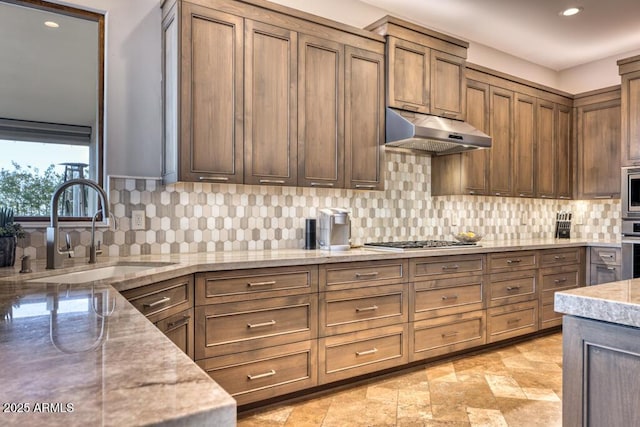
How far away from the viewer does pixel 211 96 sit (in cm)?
265

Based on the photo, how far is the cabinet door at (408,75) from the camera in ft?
10.9

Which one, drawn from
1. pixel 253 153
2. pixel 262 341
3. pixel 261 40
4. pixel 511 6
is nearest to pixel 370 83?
pixel 261 40

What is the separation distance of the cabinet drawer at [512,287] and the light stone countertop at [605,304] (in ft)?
8.06

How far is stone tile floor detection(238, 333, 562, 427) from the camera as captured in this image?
7.82 ft

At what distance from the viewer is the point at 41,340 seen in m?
0.82

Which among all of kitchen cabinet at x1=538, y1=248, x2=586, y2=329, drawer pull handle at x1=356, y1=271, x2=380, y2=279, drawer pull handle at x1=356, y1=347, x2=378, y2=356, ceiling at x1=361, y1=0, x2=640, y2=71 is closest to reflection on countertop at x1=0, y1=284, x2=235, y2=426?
drawer pull handle at x1=356, y1=271, x2=380, y2=279

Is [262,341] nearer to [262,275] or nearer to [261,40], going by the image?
[262,275]

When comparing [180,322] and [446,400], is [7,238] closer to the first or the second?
[180,322]

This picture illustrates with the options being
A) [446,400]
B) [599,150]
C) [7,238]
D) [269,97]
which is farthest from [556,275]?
[7,238]

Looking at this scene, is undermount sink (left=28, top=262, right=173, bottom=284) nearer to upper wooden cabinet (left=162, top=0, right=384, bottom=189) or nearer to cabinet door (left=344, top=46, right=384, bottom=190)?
upper wooden cabinet (left=162, top=0, right=384, bottom=189)

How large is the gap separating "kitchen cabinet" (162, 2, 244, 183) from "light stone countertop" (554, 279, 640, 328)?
2014 millimetres

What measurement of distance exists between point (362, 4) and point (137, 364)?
3730 millimetres

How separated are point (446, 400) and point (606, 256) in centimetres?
275

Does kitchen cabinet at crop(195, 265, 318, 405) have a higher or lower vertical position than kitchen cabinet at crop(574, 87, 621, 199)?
lower
